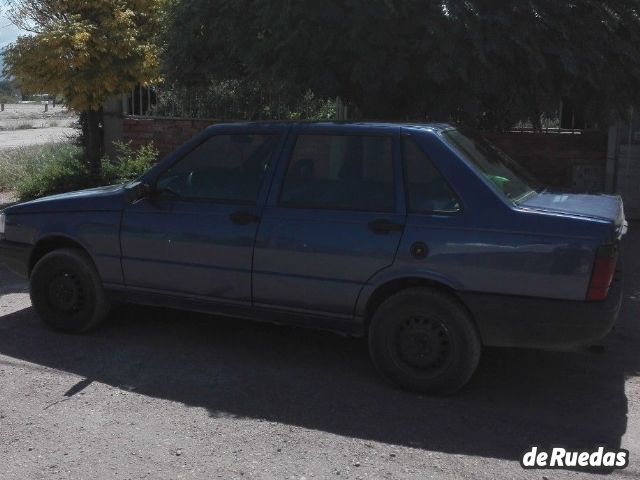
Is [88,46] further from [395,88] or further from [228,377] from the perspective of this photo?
[228,377]

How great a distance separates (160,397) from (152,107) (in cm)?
856

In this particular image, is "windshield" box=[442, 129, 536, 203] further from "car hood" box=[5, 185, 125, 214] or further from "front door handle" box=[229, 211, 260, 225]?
"car hood" box=[5, 185, 125, 214]

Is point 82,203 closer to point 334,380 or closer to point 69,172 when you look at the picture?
point 334,380

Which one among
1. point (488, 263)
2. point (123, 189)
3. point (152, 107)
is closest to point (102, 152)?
point (152, 107)

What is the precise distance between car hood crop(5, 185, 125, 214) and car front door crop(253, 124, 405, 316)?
1.25m

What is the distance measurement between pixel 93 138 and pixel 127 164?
1260mm

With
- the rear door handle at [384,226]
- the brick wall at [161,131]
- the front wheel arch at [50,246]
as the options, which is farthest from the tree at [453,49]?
the brick wall at [161,131]

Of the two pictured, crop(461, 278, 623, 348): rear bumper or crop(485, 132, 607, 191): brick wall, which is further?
crop(485, 132, 607, 191): brick wall

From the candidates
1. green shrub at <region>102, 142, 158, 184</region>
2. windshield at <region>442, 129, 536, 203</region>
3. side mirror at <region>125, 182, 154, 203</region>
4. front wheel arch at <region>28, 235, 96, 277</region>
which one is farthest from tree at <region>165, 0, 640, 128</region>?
green shrub at <region>102, 142, 158, 184</region>

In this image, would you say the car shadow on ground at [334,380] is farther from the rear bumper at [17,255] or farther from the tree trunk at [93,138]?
the tree trunk at [93,138]

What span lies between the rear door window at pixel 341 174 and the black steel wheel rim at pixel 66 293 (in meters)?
1.84

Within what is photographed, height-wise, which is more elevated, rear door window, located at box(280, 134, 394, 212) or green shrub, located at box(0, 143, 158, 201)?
rear door window, located at box(280, 134, 394, 212)
